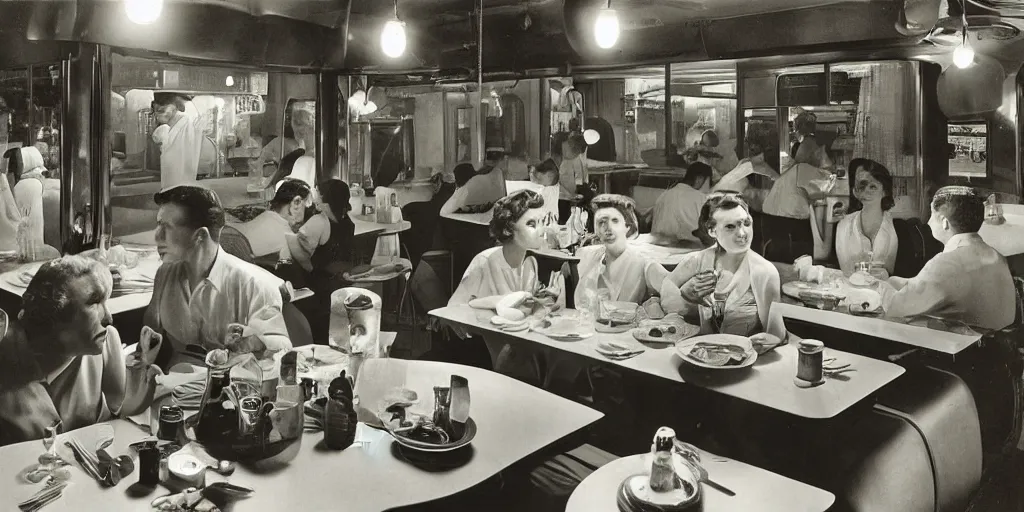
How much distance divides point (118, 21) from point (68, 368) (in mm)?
1263

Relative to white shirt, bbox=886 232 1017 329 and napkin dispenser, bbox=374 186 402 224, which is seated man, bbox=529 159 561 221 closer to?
napkin dispenser, bbox=374 186 402 224

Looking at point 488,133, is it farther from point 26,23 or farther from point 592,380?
point 26,23

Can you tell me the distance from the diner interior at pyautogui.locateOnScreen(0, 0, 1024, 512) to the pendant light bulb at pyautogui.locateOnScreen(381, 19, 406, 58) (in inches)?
0.5

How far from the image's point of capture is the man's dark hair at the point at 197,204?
2.96 meters

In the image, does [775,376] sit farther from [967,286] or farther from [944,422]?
[967,286]

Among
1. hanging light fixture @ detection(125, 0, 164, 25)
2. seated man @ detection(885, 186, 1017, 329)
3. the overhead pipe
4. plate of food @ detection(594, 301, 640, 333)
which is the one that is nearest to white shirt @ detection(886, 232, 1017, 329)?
seated man @ detection(885, 186, 1017, 329)

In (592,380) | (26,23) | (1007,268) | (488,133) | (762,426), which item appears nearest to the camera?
(1007,268)

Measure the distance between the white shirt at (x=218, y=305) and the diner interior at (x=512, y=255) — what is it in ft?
0.04

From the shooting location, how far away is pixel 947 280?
234 centimetres

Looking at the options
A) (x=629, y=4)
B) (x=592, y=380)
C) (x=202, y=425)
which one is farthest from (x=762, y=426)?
(x=202, y=425)

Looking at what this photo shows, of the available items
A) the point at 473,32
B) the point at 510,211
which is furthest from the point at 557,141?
the point at 473,32

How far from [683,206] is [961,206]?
2.83 ft

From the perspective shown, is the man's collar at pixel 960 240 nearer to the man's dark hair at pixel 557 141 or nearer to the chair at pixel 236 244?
the man's dark hair at pixel 557 141

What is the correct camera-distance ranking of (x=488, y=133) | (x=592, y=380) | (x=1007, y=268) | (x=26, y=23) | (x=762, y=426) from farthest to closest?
1. (x=488, y=133)
2. (x=592, y=380)
3. (x=26, y=23)
4. (x=762, y=426)
5. (x=1007, y=268)
